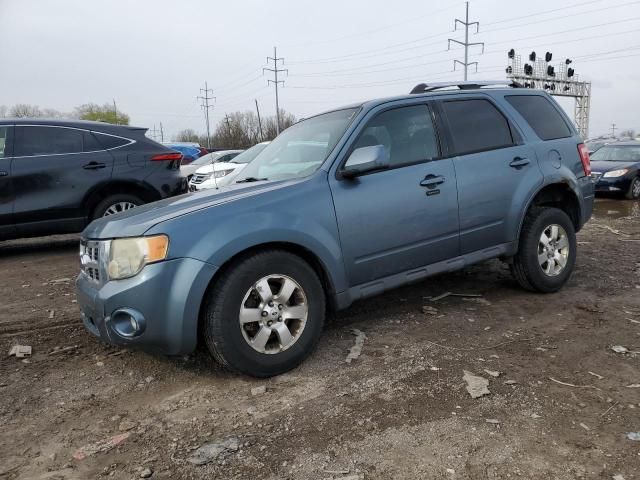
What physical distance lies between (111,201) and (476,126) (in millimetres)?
4798

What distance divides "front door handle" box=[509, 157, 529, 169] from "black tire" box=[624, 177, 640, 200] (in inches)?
408

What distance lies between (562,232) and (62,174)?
582cm

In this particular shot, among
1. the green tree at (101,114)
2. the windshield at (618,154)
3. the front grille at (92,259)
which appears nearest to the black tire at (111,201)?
the front grille at (92,259)

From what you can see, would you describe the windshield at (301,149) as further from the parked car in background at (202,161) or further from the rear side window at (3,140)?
the parked car in background at (202,161)

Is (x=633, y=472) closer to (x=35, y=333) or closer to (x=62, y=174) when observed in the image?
(x=35, y=333)

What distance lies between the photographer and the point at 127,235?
3.04 metres

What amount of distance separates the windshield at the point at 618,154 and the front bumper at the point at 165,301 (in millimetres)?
14196

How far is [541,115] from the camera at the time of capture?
4898 millimetres

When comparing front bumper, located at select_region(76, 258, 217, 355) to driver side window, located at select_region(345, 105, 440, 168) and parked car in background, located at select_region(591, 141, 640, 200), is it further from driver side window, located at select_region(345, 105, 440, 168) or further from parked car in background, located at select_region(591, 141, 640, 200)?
parked car in background, located at select_region(591, 141, 640, 200)

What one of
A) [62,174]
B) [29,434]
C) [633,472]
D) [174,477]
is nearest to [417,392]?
[633,472]

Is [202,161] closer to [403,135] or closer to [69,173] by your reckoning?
[69,173]

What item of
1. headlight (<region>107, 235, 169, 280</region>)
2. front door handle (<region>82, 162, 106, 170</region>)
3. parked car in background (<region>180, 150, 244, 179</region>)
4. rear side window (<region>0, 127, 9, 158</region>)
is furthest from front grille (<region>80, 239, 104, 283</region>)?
parked car in background (<region>180, 150, 244, 179</region>)

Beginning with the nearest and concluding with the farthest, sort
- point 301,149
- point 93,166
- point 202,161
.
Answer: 1. point 301,149
2. point 93,166
3. point 202,161

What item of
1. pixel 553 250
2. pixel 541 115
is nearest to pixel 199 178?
pixel 541 115
